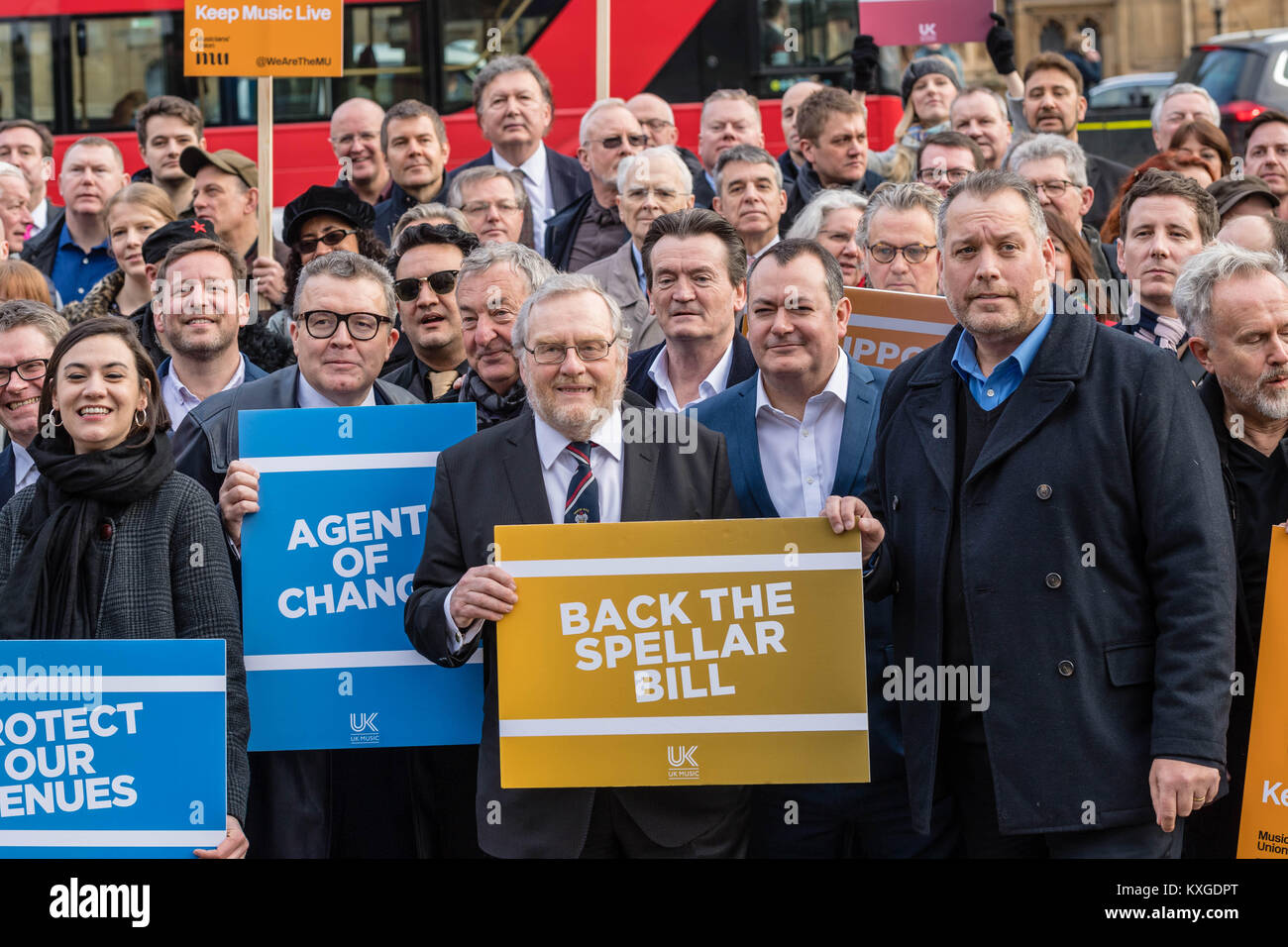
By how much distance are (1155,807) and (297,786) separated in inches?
99.8

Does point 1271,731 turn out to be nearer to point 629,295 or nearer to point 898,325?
point 898,325

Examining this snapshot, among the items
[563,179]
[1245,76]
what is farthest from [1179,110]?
[1245,76]

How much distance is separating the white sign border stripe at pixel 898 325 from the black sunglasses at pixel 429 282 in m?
1.50

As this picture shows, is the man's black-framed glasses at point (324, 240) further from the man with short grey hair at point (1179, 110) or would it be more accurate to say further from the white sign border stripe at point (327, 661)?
Answer: the man with short grey hair at point (1179, 110)

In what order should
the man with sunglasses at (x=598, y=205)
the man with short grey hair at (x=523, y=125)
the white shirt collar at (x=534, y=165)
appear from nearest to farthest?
1. the man with sunglasses at (x=598, y=205)
2. the man with short grey hair at (x=523, y=125)
3. the white shirt collar at (x=534, y=165)

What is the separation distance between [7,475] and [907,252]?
3.49m

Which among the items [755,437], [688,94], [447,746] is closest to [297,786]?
[447,746]

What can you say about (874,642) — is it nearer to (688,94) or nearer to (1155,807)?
(1155,807)

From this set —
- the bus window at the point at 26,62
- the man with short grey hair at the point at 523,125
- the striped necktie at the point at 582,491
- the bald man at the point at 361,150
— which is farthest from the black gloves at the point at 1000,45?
the bus window at the point at 26,62

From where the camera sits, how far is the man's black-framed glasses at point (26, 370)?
5.60 m

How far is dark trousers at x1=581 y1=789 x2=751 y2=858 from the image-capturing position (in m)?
4.24

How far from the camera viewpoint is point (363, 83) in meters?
14.9

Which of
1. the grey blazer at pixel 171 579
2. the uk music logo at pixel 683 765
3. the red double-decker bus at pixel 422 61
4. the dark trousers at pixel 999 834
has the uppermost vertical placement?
the red double-decker bus at pixel 422 61
